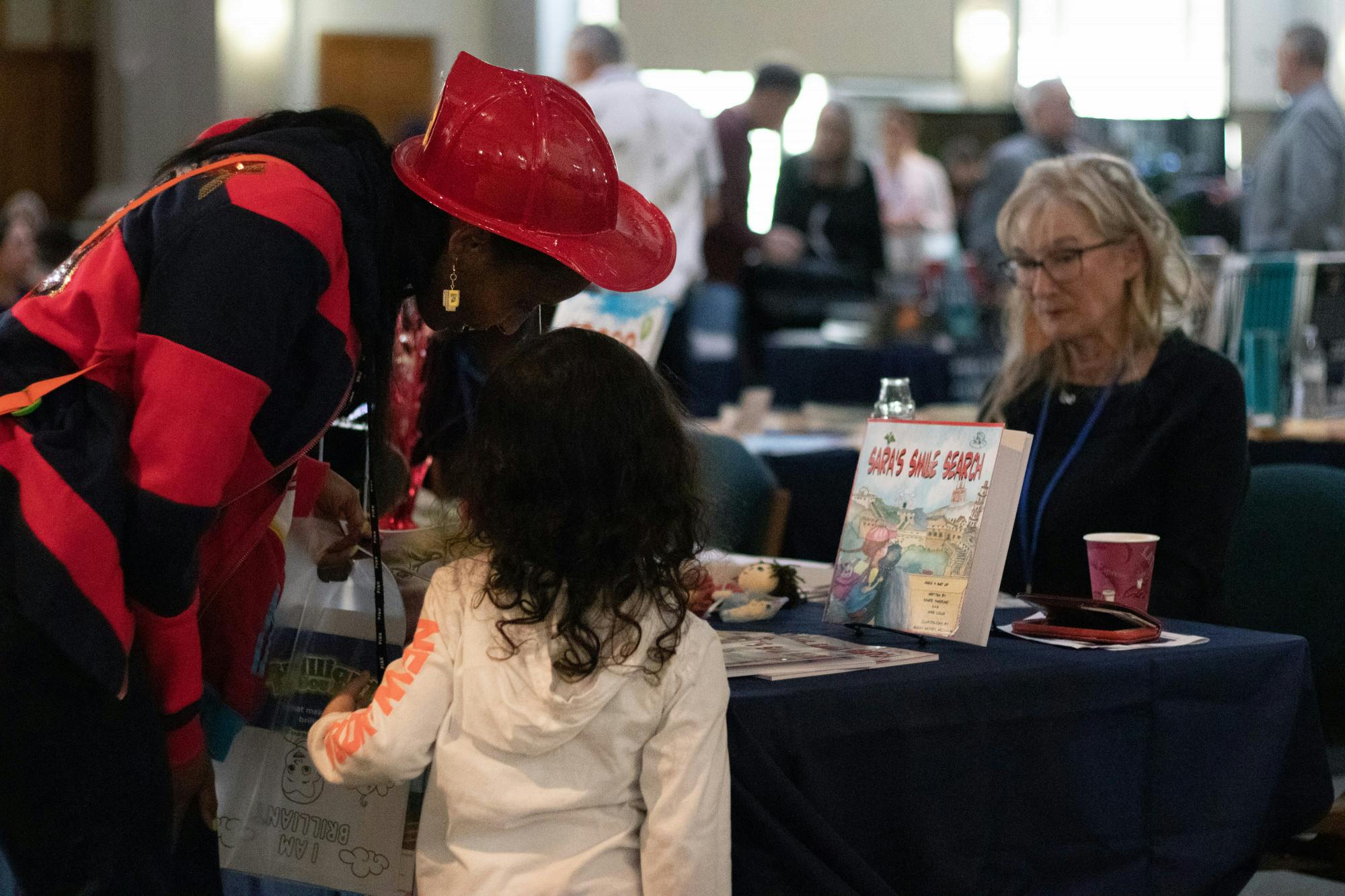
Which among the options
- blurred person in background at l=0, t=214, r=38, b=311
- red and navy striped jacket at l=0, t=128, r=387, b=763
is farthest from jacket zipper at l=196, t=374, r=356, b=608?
blurred person in background at l=0, t=214, r=38, b=311

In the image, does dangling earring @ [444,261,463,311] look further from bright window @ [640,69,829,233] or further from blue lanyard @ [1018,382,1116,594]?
bright window @ [640,69,829,233]

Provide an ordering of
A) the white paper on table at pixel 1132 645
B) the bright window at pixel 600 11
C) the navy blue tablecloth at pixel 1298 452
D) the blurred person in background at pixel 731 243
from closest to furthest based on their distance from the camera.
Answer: the white paper on table at pixel 1132 645 → the navy blue tablecloth at pixel 1298 452 → the blurred person in background at pixel 731 243 → the bright window at pixel 600 11

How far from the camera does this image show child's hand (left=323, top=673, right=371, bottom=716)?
159cm

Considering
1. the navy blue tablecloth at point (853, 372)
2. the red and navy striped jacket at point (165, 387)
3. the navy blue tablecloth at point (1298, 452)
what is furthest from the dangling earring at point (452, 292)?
the navy blue tablecloth at point (853, 372)

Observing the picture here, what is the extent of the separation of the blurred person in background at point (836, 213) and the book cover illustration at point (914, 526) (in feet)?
17.4

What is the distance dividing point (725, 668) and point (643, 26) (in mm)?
11031

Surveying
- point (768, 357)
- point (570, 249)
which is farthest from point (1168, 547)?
point (768, 357)

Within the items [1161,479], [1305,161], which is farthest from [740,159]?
[1161,479]

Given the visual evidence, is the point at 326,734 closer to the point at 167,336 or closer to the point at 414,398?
the point at 167,336

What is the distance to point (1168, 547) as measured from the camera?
233 centimetres

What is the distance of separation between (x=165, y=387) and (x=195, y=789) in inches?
17.7

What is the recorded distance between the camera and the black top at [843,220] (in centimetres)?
721

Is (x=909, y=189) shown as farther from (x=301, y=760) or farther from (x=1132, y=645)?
(x=301, y=760)

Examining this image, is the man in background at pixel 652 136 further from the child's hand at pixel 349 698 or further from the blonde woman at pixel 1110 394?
the child's hand at pixel 349 698
